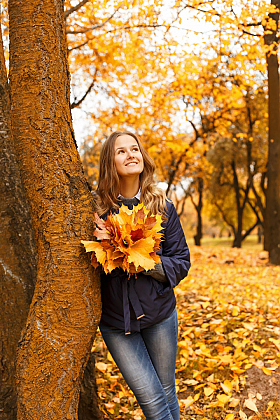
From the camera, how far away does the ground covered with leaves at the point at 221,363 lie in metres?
2.96

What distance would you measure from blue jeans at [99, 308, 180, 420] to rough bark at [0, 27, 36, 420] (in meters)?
0.63

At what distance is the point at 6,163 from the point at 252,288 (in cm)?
486

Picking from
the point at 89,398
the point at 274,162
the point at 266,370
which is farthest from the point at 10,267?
the point at 274,162

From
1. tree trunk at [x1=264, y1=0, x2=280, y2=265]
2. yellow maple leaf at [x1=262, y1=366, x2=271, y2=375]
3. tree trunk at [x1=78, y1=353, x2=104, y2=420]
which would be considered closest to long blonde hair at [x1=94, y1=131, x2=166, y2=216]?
tree trunk at [x1=78, y1=353, x2=104, y2=420]

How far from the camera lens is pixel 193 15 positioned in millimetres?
6016

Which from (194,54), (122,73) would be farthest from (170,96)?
(194,54)

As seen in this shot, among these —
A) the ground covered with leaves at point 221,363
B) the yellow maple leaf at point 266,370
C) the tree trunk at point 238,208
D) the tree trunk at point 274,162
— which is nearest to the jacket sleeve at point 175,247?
the ground covered with leaves at point 221,363

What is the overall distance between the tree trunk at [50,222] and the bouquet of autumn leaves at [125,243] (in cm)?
11

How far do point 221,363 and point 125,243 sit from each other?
240cm

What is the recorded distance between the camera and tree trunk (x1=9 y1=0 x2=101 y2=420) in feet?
5.63

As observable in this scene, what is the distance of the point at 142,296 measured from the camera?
1.97m

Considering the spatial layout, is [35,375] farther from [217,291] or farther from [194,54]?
[194,54]

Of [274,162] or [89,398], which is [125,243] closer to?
[89,398]

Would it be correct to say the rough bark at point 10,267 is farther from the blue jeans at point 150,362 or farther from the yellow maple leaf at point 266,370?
the yellow maple leaf at point 266,370
